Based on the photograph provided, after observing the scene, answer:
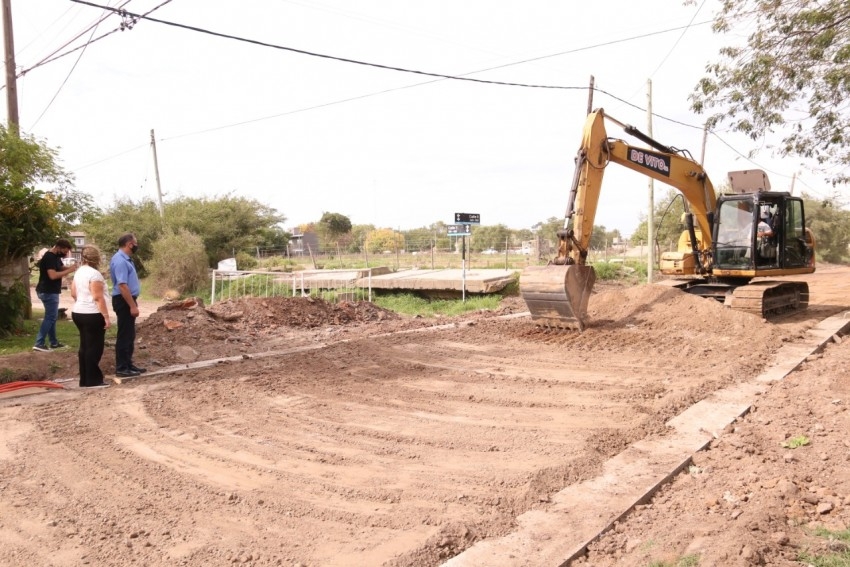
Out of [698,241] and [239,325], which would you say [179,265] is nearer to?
[239,325]

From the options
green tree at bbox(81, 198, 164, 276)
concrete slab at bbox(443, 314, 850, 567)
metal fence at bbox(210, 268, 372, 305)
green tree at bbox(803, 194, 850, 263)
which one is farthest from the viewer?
green tree at bbox(803, 194, 850, 263)

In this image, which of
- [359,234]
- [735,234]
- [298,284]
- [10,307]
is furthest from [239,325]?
[359,234]

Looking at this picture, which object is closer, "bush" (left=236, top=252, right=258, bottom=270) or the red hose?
the red hose

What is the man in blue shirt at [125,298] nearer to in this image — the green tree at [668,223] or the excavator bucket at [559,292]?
the excavator bucket at [559,292]

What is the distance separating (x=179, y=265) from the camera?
944 inches

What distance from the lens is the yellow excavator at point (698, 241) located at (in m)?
10.2

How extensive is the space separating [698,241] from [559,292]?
5.47 meters

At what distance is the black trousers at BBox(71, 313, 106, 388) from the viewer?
689cm

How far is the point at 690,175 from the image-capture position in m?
12.6

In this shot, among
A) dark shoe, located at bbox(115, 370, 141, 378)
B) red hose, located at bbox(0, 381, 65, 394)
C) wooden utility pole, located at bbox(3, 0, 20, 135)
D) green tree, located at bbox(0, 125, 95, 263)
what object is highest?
wooden utility pole, located at bbox(3, 0, 20, 135)

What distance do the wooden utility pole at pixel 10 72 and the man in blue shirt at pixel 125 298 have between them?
24.1ft

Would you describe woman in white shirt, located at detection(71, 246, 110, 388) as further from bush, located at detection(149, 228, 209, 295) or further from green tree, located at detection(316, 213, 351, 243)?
green tree, located at detection(316, 213, 351, 243)

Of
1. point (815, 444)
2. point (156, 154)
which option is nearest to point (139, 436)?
point (815, 444)

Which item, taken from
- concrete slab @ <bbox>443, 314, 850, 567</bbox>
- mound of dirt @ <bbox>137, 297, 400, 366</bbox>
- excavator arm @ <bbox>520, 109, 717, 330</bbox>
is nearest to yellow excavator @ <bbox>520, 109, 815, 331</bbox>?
excavator arm @ <bbox>520, 109, 717, 330</bbox>
